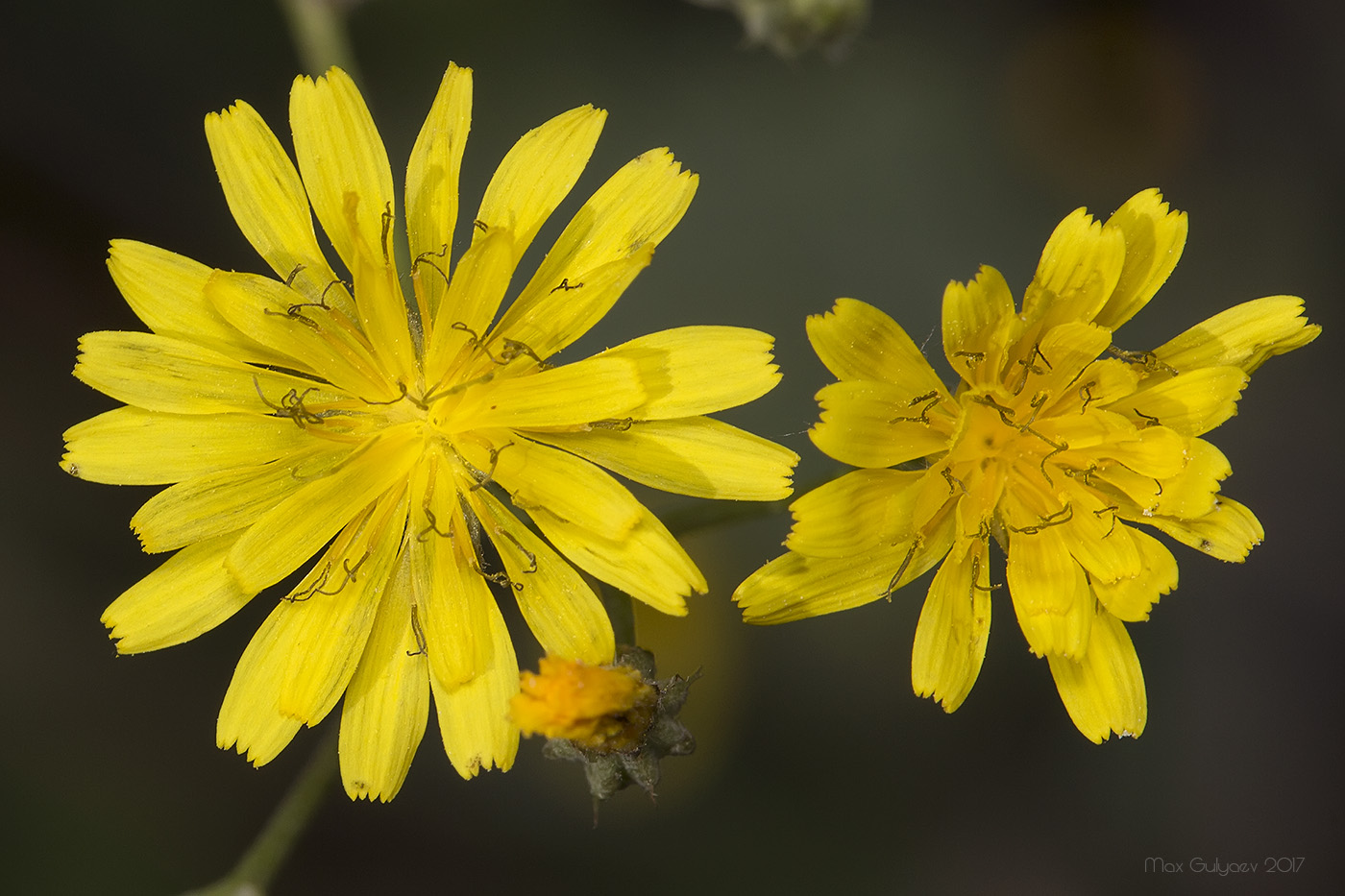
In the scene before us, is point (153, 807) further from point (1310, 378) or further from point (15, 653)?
point (1310, 378)

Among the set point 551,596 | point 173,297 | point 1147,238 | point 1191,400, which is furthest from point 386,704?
point 1147,238

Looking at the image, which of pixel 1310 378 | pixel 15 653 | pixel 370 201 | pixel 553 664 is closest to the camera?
pixel 553 664

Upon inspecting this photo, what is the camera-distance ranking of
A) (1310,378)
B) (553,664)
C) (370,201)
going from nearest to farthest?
(553,664)
(370,201)
(1310,378)

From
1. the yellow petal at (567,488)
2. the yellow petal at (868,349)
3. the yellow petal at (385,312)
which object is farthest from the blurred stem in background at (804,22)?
the yellow petal at (567,488)

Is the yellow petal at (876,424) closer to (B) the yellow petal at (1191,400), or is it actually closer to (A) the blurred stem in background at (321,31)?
(B) the yellow petal at (1191,400)

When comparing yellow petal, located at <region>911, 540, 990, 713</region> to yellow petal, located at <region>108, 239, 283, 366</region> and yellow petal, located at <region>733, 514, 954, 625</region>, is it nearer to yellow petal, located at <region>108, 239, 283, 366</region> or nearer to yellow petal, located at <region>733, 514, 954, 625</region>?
yellow petal, located at <region>733, 514, 954, 625</region>

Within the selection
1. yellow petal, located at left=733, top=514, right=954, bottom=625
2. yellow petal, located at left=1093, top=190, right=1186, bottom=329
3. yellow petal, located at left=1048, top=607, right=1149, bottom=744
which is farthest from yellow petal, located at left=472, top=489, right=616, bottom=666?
yellow petal, located at left=1093, top=190, right=1186, bottom=329

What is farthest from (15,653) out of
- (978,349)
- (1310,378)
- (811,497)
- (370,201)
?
(1310,378)
